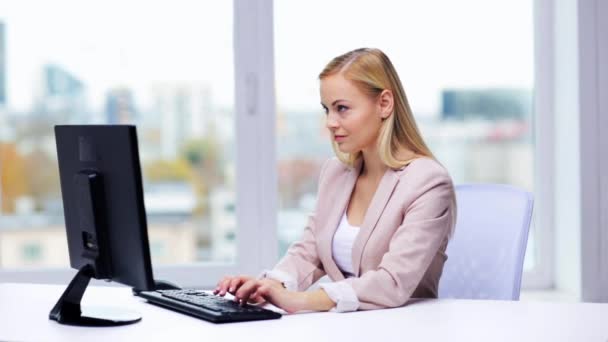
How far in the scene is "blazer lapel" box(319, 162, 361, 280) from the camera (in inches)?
97.4

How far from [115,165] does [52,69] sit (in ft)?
6.01

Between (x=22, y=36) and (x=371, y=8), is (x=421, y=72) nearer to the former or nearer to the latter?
(x=371, y=8)

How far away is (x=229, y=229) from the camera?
367 cm

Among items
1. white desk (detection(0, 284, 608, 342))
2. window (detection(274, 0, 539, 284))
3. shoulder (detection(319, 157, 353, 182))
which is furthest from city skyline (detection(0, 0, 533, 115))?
white desk (detection(0, 284, 608, 342))

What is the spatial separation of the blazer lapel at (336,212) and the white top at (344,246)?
1cm

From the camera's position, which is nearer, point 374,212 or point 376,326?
point 376,326

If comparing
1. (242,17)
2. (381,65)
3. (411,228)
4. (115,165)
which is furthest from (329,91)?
(242,17)

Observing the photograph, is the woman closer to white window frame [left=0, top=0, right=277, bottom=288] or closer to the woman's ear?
the woman's ear

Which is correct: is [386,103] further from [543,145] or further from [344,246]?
[543,145]

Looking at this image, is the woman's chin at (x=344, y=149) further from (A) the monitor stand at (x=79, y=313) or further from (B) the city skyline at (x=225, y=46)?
(B) the city skyline at (x=225, y=46)

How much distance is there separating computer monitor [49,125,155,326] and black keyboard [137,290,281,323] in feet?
0.37

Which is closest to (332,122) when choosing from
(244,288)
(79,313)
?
(244,288)

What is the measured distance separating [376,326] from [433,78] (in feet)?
6.46

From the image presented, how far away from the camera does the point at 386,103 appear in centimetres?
239
